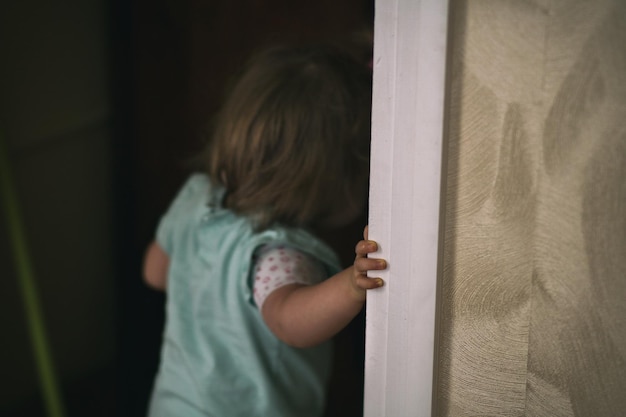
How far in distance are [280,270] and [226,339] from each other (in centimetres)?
19

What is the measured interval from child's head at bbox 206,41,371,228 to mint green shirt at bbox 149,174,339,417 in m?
0.05

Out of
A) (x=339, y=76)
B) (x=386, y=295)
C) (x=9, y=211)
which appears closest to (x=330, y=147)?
(x=339, y=76)

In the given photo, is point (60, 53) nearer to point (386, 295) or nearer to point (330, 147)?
point (330, 147)

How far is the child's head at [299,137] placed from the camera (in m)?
0.87

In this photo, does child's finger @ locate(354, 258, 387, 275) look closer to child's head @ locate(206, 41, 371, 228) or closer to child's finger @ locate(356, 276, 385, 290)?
child's finger @ locate(356, 276, 385, 290)

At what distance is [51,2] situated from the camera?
134cm

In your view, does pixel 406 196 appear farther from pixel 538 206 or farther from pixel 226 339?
pixel 226 339

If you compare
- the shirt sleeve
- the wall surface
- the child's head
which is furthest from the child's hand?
the wall surface

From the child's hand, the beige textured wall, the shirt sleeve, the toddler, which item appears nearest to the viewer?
the beige textured wall

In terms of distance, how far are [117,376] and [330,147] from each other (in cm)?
97

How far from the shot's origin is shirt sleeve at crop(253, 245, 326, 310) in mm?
758

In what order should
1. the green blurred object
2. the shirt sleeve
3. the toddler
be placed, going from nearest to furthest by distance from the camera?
the shirt sleeve, the toddler, the green blurred object

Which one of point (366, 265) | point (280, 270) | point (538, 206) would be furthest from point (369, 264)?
point (280, 270)

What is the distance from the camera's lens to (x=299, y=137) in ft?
2.84
